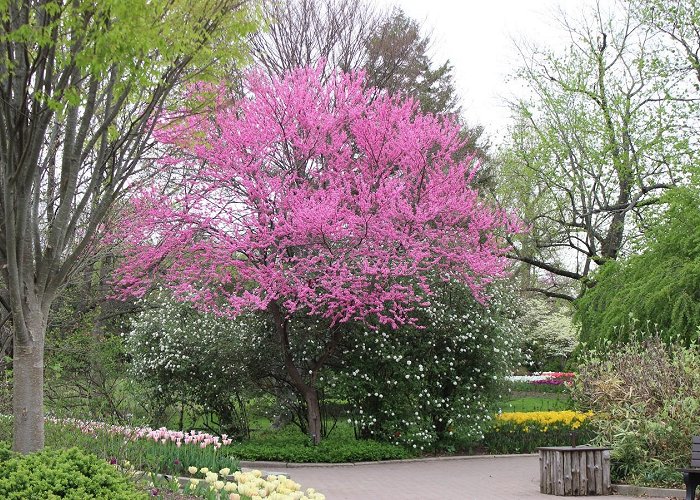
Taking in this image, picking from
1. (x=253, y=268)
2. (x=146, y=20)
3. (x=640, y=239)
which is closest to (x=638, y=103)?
(x=640, y=239)

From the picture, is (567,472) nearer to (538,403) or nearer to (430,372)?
(430,372)

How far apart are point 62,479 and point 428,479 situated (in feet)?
23.4

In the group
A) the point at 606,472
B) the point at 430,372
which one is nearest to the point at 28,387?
the point at 606,472

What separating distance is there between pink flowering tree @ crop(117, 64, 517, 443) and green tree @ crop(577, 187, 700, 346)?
3.08m

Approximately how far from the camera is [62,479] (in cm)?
569

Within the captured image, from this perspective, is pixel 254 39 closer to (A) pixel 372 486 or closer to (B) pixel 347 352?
(B) pixel 347 352

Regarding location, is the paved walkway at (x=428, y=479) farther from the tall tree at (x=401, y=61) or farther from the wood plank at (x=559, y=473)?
the tall tree at (x=401, y=61)

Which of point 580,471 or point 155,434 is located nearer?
point 155,434

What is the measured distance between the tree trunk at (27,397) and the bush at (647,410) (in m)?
7.59

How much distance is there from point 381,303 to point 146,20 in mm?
7751

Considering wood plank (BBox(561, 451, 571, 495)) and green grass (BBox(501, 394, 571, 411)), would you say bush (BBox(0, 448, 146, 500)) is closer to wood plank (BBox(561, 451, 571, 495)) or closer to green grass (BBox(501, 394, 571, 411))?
wood plank (BBox(561, 451, 571, 495))

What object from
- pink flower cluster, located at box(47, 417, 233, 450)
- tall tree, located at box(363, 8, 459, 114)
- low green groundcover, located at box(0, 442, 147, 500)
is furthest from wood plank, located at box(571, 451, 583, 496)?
tall tree, located at box(363, 8, 459, 114)

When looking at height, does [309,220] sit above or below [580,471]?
above

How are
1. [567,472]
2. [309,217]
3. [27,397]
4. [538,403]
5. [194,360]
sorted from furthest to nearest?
1. [538,403]
2. [194,360]
3. [309,217]
4. [567,472]
5. [27,397]
